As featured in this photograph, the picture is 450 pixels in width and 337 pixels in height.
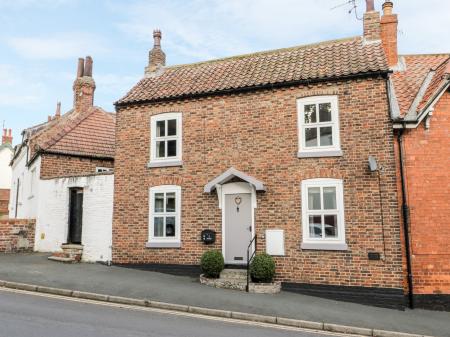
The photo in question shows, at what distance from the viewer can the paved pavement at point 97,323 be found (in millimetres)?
6586

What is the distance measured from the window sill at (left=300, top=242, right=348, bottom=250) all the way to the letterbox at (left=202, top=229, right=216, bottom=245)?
2854mm

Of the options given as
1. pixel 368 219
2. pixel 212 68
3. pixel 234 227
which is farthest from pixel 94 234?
pixel 368 219

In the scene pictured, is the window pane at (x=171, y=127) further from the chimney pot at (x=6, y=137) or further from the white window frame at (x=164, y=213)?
the chimney pot at (x=6, y=137)

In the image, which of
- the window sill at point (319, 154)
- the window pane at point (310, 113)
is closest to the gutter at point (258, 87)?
the window pane at point (310, 113)

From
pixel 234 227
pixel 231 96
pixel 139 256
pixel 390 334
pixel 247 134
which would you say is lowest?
pixel 390 334

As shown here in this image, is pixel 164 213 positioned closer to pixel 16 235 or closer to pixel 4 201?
pixel 16 235

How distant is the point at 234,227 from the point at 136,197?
152 inches

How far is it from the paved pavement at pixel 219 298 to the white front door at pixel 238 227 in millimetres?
1513

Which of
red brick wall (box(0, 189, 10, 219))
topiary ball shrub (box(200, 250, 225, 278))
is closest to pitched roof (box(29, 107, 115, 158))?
topiary ball shrub (box(200, 250, 225, 278))

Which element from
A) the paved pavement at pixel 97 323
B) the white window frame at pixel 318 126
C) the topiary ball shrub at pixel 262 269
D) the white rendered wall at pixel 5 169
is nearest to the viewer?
the paved pavement at pixel 97 323

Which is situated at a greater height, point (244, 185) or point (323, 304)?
point (244, 185)

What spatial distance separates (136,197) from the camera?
13.7 meters

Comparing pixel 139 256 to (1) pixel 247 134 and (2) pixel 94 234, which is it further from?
(1) pixel 247 134

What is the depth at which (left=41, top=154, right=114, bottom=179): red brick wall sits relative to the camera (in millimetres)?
17203
